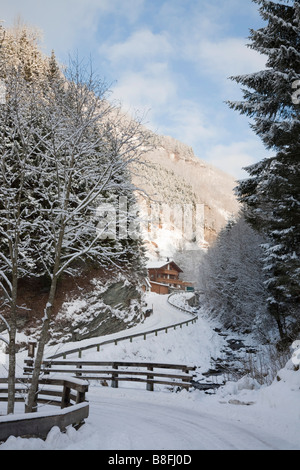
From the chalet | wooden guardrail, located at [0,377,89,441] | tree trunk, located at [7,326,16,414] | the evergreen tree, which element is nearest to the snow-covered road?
wooden guardrail, located at [0,377,89,441]

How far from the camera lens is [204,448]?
4848 millimetres

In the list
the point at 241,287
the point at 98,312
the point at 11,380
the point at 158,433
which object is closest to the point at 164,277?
the point at 241,287

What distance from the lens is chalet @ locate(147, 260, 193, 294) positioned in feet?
230

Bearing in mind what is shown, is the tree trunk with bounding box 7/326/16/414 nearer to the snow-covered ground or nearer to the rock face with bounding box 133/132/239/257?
the snow-covered ground

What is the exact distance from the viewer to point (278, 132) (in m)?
14.9

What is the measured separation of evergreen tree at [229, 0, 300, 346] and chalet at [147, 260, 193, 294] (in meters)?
54.7

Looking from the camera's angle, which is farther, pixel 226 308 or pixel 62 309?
pixel 226 308

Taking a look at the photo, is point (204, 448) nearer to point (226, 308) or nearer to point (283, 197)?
point (283, 197)

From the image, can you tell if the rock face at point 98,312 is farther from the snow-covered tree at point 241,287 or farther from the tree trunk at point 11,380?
the tree trunk at point 11,380

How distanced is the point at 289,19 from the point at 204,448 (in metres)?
19.3

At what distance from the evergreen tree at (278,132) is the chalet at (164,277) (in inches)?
2155

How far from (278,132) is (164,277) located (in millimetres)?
64631
